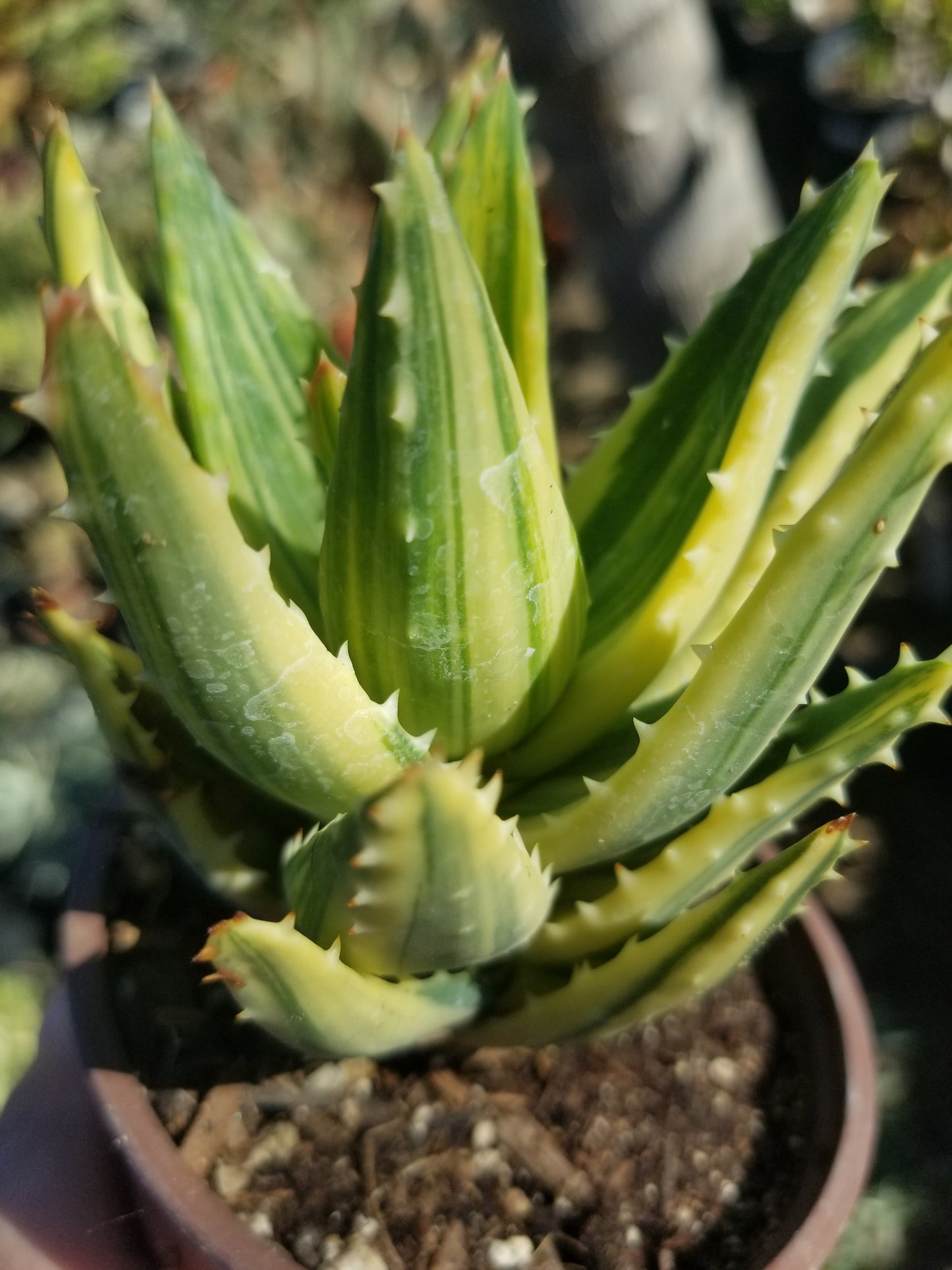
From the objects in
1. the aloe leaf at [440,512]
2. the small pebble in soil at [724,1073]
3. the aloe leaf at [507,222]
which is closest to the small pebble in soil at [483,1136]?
the small pebble in soil at [724,1073]

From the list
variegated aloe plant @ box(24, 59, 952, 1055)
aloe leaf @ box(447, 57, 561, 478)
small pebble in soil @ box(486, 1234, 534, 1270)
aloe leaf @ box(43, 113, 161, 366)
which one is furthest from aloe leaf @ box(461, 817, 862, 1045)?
aloe leaf @ box(43, 113, 161, 366)

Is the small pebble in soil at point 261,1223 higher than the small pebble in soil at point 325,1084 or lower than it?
lower

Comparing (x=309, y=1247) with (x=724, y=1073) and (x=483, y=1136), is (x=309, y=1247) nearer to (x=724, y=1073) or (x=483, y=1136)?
(x=483, y=1136)

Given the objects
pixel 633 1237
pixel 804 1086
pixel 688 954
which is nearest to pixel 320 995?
pixel 688 954

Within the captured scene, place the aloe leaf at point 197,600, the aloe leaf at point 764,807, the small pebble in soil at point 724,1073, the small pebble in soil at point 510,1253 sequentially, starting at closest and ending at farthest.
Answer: the aloe leaf at point 197,600, the aloe leaf at point 764,807, the small pebble in soil at point 510,1253, the small pebble in soil at point 724,1073

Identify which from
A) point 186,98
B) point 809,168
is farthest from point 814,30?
point 186,98

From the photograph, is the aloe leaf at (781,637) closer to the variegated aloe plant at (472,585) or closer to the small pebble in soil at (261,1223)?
the variegated aloe plant at (472,585)

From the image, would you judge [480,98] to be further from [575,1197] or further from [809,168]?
[809,168]

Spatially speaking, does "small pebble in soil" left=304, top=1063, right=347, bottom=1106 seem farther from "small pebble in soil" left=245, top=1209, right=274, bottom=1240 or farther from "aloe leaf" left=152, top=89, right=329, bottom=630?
"aloe leaf" left=152, top=89, right=329, bottom=630
